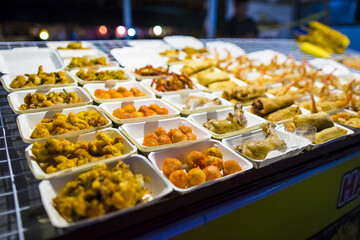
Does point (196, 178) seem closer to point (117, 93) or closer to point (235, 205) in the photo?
point (235, 205)

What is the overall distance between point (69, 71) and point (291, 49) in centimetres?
368

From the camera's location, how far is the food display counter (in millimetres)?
1159

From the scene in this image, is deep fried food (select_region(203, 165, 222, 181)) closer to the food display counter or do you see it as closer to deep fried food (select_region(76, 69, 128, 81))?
the food display counter

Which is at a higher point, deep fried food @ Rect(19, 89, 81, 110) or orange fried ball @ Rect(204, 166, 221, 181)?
deep fried food @ Rect(19, 89, 81, 110)

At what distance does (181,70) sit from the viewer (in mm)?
3197

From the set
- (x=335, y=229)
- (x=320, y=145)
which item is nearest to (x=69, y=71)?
(x=320, y=145)

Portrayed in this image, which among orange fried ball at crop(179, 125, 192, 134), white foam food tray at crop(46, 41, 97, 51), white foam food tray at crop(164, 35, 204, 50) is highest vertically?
white foam food tray at crop(46, 41, 97, 51)

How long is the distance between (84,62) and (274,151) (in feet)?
6.73

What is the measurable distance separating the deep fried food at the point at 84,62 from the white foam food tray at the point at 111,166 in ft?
5.59

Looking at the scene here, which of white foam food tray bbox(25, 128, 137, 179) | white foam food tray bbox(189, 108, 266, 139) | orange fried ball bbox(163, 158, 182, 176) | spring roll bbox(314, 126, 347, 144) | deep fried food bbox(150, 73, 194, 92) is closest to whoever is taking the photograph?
white foam food tray bbox(25, 128, 137, 179)

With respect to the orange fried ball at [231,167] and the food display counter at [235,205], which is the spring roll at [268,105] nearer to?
the food display counter at [235,205]

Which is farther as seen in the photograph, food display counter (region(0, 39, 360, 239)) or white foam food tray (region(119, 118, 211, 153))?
white foam food tray (region(119, 118, 211, 153))

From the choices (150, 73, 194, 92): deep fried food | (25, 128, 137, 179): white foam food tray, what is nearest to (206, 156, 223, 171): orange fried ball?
(25, 128, 137, 179): white foam food tray

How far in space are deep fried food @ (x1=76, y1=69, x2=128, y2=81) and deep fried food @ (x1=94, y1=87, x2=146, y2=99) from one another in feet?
0.77
